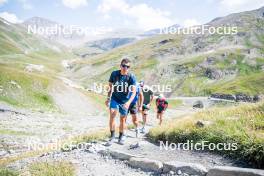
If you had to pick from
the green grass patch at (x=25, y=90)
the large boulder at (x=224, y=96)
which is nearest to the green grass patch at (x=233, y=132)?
the green grass patch at (x=25, y=90)

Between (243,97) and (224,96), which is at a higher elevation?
(224,96)

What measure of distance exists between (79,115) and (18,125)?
16.4 meters

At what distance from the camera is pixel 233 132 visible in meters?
12.5

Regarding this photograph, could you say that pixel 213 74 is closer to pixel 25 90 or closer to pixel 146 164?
pixel 25 90

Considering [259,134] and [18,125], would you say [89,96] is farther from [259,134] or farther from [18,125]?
[259,134]

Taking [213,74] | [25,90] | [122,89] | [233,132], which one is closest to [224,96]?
[213,74]

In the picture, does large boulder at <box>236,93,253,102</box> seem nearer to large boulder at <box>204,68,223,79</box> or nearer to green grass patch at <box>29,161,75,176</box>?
large boulder at <box>204,68,223,79</box>

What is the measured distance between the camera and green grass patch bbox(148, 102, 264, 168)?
36.0 feet

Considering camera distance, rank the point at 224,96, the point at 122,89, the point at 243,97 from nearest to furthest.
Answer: the point at 122,89 → the point at 243,97 → the point at 224,96

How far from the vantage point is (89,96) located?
62.0 metres

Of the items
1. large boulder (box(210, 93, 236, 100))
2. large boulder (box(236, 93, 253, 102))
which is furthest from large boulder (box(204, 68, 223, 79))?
large boulder (box(236, 93, 253, 102))

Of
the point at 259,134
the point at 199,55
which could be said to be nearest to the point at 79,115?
the point at 259,134

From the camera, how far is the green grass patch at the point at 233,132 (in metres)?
11.0

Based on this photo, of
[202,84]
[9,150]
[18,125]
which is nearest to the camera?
[9,150]
